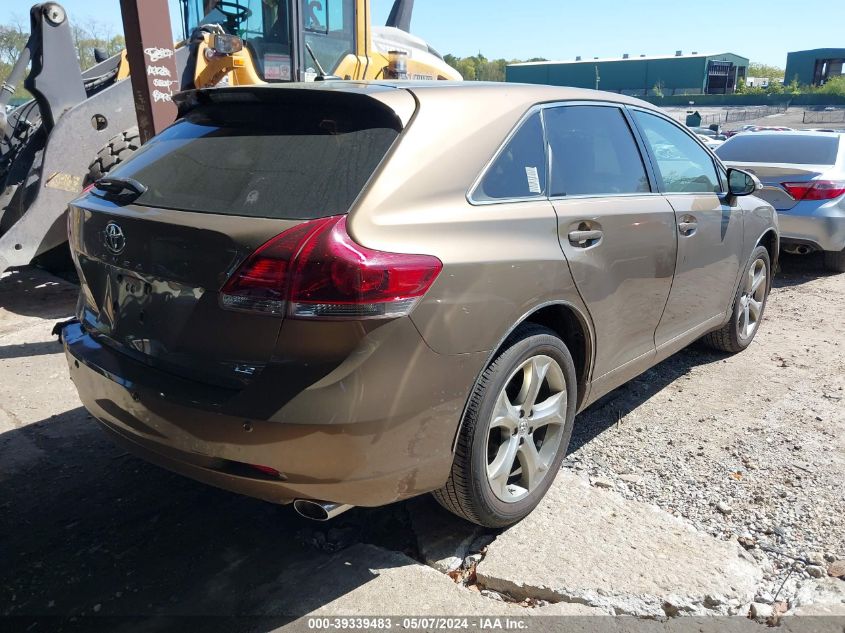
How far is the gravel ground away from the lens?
2.90 m

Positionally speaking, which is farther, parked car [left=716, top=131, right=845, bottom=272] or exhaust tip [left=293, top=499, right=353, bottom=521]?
parked car [left=716, top=131, right=845, bottom=272]

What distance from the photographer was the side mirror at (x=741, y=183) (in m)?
4.38

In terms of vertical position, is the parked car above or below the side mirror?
below

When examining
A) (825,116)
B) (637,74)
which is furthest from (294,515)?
(637,74)

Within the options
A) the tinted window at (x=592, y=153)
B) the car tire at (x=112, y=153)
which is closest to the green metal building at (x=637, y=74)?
the car tire at (x=112, y=153)

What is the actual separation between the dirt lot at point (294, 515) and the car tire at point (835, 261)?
3.67 m

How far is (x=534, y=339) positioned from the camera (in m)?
2.72

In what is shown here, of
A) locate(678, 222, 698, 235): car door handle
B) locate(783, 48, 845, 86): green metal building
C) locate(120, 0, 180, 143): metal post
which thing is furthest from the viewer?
locate(783, 48, 845, 86): green metal building

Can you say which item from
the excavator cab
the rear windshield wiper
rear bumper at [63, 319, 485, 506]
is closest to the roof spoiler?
the excavator cab

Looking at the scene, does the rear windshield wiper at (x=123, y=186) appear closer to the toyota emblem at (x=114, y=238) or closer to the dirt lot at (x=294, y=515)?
the toyota emblem at (x=114, y=238)

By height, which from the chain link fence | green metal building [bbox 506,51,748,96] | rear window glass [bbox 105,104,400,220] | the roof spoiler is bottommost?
the chain link fence

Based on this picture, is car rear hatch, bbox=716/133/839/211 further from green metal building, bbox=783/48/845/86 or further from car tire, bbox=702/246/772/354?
green metal building, bbox=783/48/845/86

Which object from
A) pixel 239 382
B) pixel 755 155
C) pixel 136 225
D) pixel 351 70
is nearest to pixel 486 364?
pixel 239 382

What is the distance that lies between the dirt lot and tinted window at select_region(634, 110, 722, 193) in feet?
4.29
